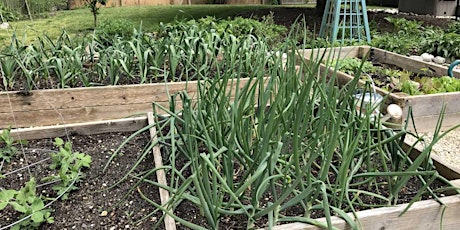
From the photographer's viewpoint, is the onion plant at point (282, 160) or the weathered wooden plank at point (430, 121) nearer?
the onion plant at point (282, 160)

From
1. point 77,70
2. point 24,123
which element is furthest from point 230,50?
point 24,123

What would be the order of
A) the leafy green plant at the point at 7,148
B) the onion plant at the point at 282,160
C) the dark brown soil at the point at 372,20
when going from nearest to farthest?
the onion plant at the point at 282,160 → the leafy green plant at the point at 7,148 → the dark brown soil at the point at 372,20

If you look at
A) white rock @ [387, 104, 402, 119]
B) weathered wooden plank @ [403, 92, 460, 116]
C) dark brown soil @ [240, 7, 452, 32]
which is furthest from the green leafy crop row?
dark brown soil @ [240, 7, 452, 32]

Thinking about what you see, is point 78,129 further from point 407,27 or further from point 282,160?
point 407,27

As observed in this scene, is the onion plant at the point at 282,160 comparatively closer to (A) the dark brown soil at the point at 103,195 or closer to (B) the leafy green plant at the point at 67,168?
(A) the dark brown soil at the point at 103,195

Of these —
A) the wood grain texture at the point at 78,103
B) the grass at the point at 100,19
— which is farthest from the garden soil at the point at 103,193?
the grass at the point at 100,19

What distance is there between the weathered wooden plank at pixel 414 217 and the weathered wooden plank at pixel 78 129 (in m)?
1.14

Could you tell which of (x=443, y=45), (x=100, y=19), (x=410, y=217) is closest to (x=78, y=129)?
(x=410, y=217)

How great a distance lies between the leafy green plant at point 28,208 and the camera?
1.25 metres

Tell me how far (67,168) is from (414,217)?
121 centimetres

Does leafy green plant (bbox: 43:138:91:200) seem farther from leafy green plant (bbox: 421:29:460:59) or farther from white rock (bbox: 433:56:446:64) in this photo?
leafy green plant (bbox: 421:29:460:59)

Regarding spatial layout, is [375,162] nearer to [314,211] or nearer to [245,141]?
[314,211]

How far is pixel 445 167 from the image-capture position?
4.94 feet

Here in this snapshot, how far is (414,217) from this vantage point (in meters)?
1.24
